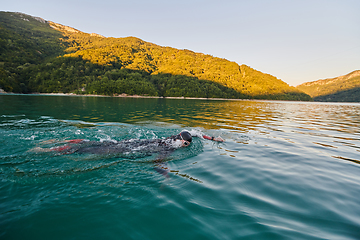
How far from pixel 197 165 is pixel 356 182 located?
5.01 meters

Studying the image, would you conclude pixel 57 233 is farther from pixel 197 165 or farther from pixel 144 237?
pixel 197 165

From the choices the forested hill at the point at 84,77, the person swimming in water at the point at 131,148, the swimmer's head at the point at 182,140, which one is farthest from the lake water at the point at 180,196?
the forested hill at the point at 84,77

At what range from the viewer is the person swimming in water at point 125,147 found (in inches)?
250

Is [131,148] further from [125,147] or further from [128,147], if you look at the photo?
[125,147]

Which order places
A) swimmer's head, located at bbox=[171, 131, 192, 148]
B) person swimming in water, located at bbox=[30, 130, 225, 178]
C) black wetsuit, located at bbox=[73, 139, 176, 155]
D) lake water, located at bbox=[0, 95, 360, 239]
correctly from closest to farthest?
lake water, located at bbox=[0, 95, 360, 239], person swimming in water, located at bbox=[30, 130, 225, 178], black wetsuit, located at bbox=[73, 139, 176, 155], swimmer's head, located at bbox=[171, 131, 192, 148]

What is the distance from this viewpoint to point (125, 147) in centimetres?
691

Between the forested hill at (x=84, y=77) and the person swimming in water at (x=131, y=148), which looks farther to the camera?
the forested hill at (x=84, y=77)

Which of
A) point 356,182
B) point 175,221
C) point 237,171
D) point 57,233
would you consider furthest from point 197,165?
point 356,182

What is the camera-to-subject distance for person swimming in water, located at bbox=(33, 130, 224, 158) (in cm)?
634

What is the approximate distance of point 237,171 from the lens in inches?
220

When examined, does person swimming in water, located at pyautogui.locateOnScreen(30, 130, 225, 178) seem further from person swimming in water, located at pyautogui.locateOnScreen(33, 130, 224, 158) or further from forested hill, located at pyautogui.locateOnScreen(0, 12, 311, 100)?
forested hill, located at pyautogui.locateOnScreen(0, 12, 311, 100)

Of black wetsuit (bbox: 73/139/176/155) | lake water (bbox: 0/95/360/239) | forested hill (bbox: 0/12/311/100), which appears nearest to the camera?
lake water (bbox: 0/95/360/239)

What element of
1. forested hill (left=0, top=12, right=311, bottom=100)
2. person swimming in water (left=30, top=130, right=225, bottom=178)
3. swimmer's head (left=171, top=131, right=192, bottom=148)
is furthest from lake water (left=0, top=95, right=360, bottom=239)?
forested hill (left=0, top=12, right=311, bottom=100)

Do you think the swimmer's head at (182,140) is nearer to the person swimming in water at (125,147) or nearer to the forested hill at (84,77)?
the person swimming in water at (125,147)
